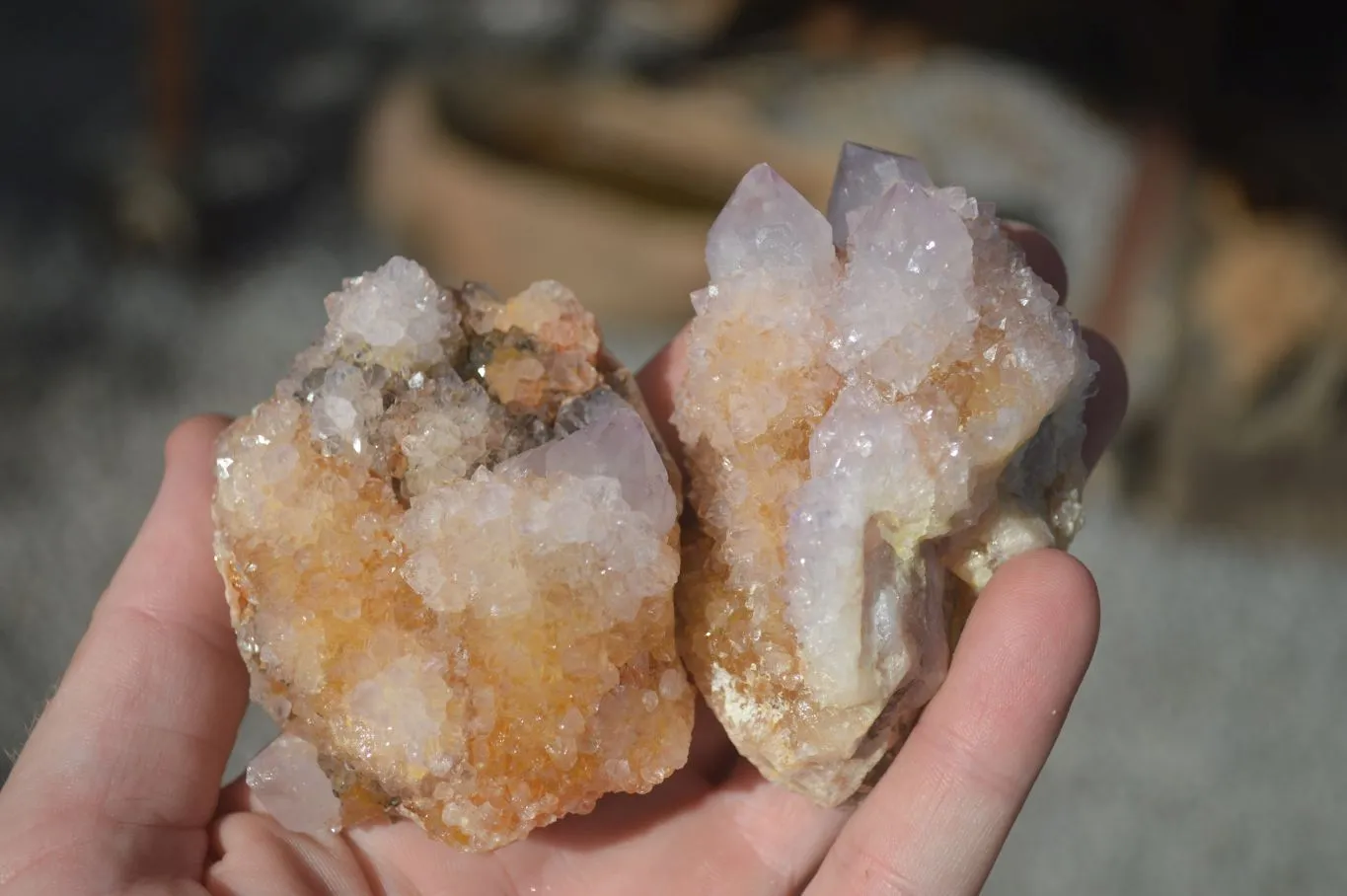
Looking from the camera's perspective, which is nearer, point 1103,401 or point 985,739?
point 985,739

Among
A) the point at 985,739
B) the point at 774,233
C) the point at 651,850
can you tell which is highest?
the point at 774,233

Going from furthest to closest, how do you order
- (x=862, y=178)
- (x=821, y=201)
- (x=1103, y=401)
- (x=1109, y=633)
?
(x=821, y=201), (x=1109, y=633), (x=1103, y=401), (x=862, y=178)

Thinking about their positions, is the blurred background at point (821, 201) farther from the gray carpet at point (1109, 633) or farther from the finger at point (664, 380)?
the finger at point (664, 380)

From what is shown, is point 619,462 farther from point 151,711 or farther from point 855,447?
point 151,711

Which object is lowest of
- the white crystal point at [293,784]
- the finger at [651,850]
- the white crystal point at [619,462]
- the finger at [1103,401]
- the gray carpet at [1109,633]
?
the gray carpet at [1109,633]

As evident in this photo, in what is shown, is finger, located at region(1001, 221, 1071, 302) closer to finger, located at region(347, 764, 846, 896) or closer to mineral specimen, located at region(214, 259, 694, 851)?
mineral specimen, located at region(214, 259, 694, 851)

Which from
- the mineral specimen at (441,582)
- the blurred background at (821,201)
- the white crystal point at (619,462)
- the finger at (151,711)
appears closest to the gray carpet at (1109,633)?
the blurred background at (821,201)

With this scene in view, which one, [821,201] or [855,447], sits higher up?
[855,447]

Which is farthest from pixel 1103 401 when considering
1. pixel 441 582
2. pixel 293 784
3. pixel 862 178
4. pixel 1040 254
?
pixel 293 784

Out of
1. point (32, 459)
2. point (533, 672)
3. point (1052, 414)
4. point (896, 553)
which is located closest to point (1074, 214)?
point (1052, 414)
